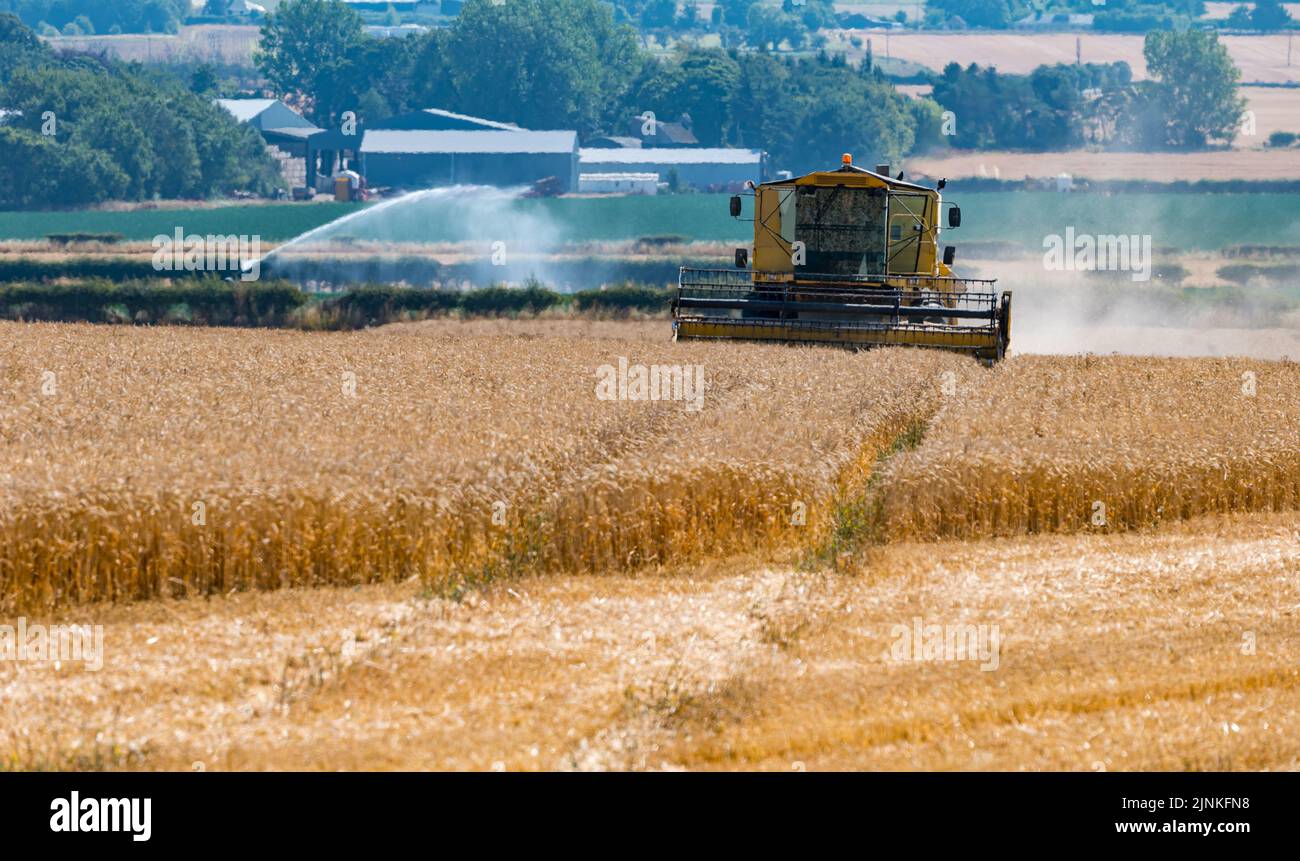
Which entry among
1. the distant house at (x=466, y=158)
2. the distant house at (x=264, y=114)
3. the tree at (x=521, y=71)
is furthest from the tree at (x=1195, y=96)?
the distant house at (x=264, y=114)

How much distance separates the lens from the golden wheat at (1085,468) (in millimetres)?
13398

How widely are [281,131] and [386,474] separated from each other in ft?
418

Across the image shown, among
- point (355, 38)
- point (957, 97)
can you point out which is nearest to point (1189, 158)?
point (957, 97)

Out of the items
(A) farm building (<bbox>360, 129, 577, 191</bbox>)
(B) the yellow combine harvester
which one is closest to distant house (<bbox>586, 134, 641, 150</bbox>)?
(A) farm building (<bbox>360, 129, 577, 191</bbox>)

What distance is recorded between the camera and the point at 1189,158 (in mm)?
135625

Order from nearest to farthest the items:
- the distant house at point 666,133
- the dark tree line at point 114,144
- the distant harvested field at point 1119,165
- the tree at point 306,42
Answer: the dark tree line at point 114,144, the distant harvested field at point 1119,165, the distant house at point 666,133, the tree at point 306,42

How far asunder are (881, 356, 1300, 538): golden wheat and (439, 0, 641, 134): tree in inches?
5113

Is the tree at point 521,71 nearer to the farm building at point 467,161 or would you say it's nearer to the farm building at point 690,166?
the farm building at point 690,166

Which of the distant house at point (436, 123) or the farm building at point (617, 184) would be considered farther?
the distant house at point (436, 123)

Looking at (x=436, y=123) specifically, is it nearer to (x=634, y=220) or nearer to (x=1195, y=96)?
(x=634, y=220)

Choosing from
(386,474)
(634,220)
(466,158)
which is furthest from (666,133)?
(386,474)

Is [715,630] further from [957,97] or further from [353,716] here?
[957,97]

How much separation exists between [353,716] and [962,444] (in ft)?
23.2

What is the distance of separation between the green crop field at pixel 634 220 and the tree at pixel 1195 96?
41.3 metres
